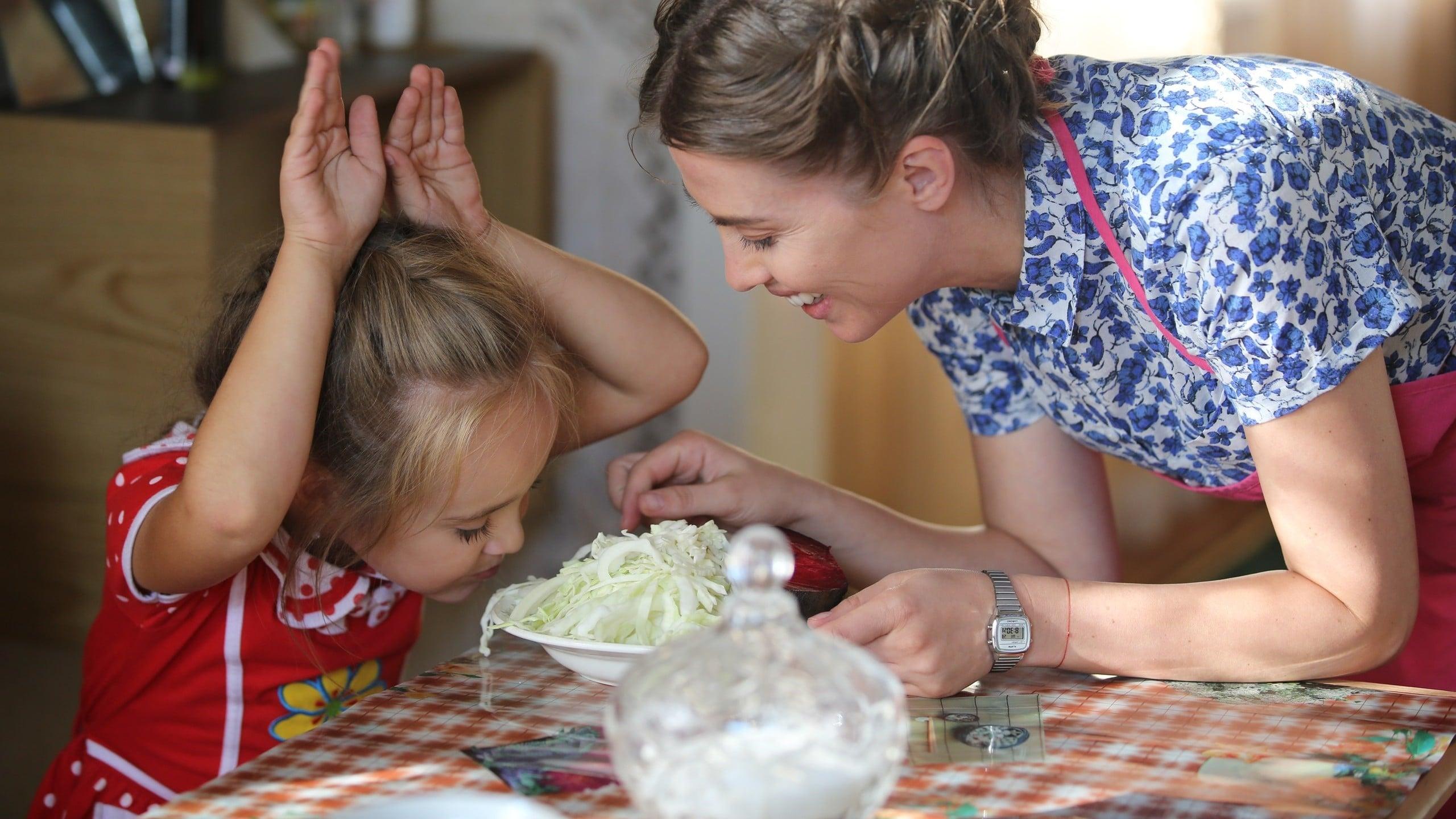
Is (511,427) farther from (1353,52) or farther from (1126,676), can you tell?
(1353,52)

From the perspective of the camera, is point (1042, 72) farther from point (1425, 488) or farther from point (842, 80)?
point (1425, 488)

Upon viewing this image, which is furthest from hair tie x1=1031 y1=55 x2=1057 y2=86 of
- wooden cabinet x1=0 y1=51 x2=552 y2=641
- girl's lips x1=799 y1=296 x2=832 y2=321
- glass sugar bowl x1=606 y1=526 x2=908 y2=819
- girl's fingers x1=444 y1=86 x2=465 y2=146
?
wooden cabinet x1=0 y1=51 x2=552 y2=641

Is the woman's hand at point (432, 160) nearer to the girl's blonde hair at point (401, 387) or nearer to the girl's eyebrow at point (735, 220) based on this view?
the girl's blonde hair at point (401, 387)

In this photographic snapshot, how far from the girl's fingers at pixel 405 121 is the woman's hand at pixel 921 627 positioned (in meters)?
0.60

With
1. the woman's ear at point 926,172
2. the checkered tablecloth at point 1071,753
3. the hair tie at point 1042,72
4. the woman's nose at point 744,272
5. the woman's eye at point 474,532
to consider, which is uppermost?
the hair tie at point 1042,72

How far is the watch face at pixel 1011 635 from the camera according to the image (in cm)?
105

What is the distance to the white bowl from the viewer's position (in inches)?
38.8

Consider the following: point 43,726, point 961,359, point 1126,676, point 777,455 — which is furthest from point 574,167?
point 1126,676

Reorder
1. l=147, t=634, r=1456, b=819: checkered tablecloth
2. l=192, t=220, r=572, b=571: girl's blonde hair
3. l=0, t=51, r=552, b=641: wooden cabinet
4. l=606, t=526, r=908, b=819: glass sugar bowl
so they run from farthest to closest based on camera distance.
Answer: l=0, t=51, r=552, b=641: wooden cabinet < l=192, t=220, r=572, b=571: girl's blonde hair < l=147, t=634, r=1456, b=819: checkered tablecloth < l=606, t=526, r=908, b=819: glass sugar bowl

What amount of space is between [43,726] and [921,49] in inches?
72.6

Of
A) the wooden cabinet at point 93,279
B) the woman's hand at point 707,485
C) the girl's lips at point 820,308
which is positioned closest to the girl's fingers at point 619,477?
the woman's hand at point 707,485

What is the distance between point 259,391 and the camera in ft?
3.68

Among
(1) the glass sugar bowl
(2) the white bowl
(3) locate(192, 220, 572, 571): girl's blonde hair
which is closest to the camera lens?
Result: (1) the glass sugar bowl

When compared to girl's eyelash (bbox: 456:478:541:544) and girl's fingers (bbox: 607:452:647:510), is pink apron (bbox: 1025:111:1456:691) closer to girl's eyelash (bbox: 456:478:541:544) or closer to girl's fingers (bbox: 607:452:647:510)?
girl's fingers (bbox: 607:452:647:510)
